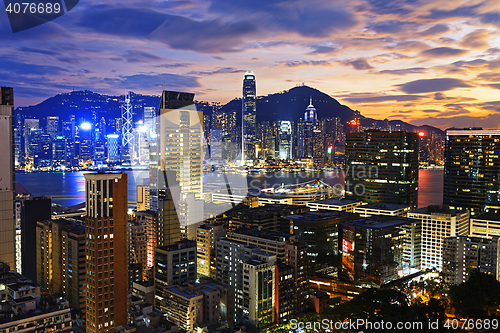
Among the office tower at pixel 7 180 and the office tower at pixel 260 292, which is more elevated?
the office tower at pixel 7 180

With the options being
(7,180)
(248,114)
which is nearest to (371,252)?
(7,180)

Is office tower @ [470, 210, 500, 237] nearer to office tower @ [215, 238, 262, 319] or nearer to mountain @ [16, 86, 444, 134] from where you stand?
office tower @ [215, 238, 262, 319]

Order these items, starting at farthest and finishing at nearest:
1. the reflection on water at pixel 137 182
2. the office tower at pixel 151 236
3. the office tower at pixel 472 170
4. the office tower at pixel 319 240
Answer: the reflection on water at pixel 137 182 < the office tower at pixel 472 170 < the office tower at pixel 151 236 < the office tower at pixel 319 240

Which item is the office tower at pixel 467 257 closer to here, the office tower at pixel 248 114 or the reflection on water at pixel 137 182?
the reflection on water at pixel 137 182

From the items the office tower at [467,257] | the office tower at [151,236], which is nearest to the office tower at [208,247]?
the office tower at [151,236]

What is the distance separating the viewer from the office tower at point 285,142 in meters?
73.5

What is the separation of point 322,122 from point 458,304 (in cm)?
6273

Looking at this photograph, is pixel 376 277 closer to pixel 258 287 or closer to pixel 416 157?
pixel 258 287

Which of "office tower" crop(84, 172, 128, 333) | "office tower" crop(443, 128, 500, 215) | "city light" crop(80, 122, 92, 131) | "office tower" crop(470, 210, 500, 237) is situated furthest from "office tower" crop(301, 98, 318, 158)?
A: "office tower" crop(84, 172, 128, 333)

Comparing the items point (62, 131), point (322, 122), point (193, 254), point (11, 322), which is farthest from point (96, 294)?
point (322, 122)

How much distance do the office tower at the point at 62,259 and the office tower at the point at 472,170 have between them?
23.9 meters

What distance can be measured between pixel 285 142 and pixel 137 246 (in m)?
55.5

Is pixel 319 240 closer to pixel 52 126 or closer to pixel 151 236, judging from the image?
pixel 151 236

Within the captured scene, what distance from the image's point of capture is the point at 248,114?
71.5 metres
